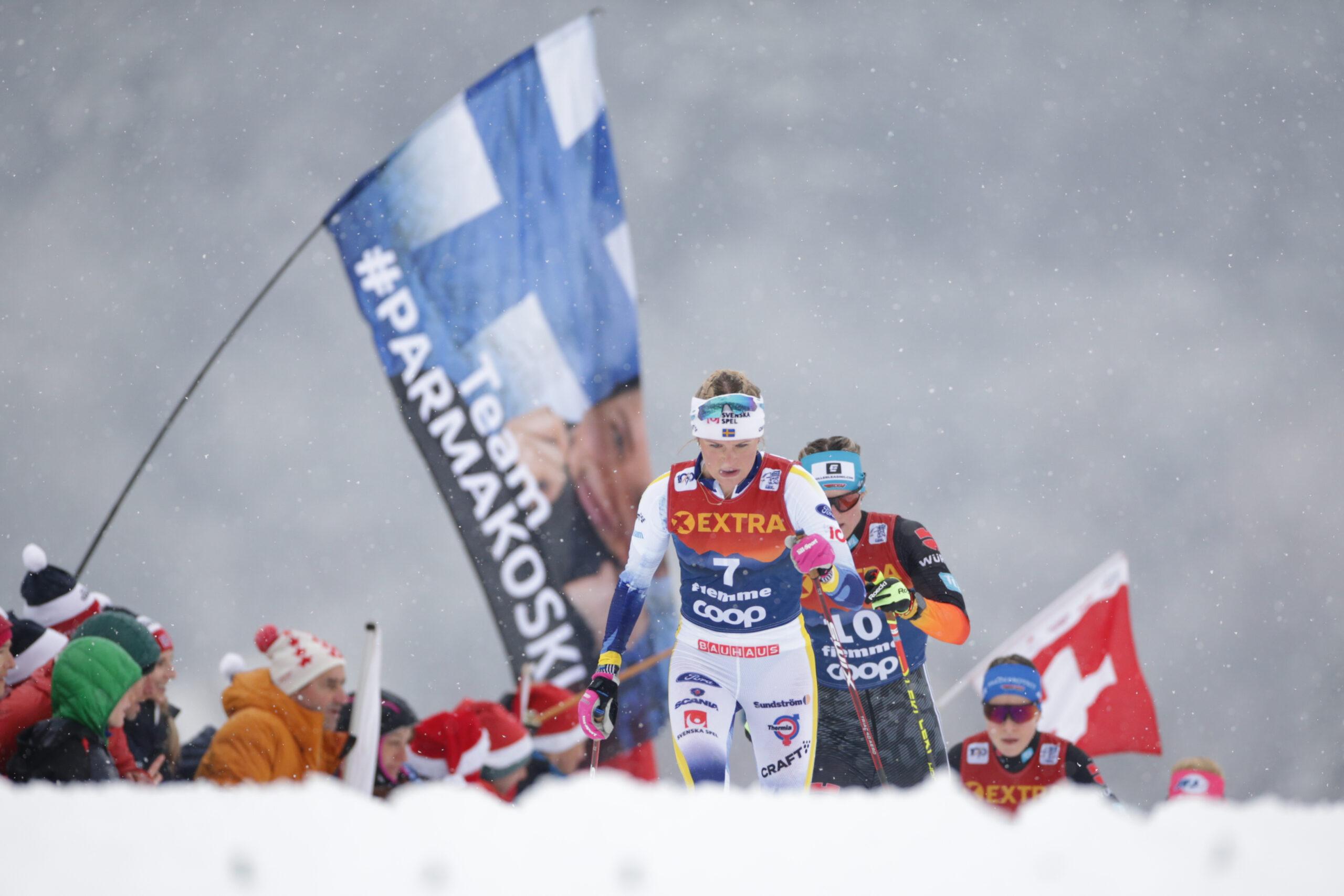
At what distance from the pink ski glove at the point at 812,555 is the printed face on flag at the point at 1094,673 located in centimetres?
584

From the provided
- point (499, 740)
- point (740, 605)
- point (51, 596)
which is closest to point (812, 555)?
point (740, 605)

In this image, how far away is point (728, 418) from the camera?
187 inches

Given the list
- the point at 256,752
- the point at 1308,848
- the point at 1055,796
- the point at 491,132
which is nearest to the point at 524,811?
the point at 1055,796

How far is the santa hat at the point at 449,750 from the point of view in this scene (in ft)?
22.9

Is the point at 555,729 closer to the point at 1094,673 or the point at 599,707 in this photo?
the point at 599,707

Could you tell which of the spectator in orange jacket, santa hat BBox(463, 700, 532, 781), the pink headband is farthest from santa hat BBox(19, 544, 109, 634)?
the pink headband

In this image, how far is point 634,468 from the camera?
34.4 feet

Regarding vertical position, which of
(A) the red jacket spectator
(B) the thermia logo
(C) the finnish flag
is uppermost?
(C) the finnish flag

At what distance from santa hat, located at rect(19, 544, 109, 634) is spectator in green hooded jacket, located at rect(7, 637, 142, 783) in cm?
276

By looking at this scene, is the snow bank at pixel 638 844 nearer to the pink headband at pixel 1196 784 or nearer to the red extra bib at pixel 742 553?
the red extra bib at pixel 742 553

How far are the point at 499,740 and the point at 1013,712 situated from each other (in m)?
3.48

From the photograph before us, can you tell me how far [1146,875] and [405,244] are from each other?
912 cm

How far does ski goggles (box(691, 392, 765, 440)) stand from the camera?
15.6ft

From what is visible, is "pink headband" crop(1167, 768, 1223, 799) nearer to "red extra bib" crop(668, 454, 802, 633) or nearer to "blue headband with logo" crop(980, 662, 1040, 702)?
"blue headband with logo" crop(980, 662, 1040, 702)
